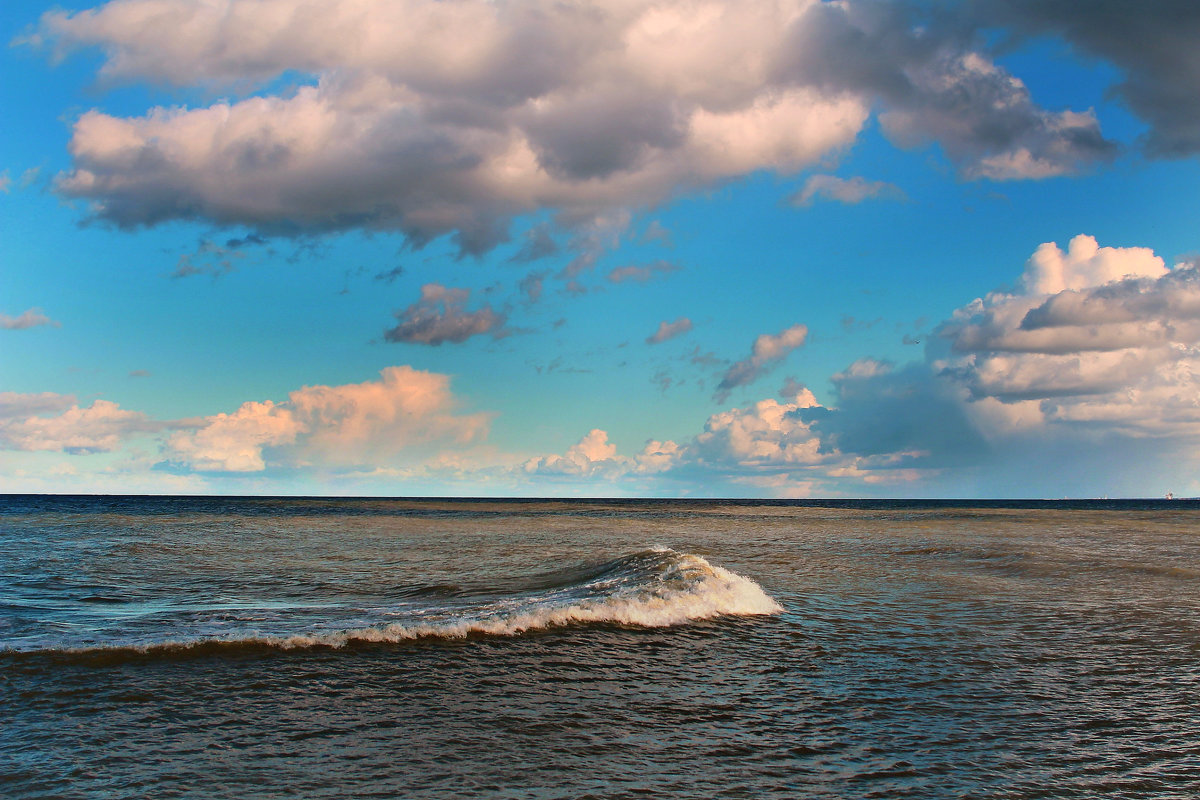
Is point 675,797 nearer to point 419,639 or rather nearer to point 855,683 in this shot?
point 855,683

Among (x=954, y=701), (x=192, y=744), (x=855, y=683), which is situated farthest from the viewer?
(x=855, y=683)

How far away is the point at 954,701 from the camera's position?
11031 mm

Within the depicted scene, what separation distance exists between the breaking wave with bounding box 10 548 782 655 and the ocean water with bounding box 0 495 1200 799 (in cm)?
11

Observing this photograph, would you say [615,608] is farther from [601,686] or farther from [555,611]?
[601,686]

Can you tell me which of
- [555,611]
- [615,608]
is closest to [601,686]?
[555,611]

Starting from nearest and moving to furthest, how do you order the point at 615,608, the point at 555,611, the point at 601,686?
1. the point at 601,686
2. the point at 555,611
3. the point at 615,608

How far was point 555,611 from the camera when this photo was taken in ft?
57.3

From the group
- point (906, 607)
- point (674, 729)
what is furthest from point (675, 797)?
point (906, 607)

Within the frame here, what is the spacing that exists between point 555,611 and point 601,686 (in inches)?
228

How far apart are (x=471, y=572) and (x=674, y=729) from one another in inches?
755

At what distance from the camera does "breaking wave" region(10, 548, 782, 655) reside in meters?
14.2

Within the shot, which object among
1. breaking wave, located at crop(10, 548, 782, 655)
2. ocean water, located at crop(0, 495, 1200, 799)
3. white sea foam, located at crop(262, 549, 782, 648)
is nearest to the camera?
ocean water, located at crop(0, 495, 1200, 799)

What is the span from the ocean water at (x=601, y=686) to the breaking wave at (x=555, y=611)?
4.2 inches

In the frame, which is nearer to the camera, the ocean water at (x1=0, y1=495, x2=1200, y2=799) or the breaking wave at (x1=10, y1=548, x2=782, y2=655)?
the ocean water at (x1=0, y1=495, x2=1200, y2=799)
